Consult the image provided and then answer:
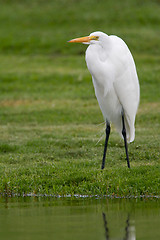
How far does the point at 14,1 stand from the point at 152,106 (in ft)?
76.8

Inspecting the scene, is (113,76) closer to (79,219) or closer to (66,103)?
(79,219)

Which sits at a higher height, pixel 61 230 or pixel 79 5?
pixel 79 5

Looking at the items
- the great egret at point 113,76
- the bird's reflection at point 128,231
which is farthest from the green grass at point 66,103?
the bird's reflection at point 128,231

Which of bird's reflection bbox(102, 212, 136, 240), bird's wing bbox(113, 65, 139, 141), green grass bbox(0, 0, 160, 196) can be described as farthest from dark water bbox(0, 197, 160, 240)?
bird's wing bbox(113, 65, 139, 141)

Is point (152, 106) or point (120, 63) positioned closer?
point (120, 63)

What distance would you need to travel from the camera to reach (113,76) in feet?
27.4

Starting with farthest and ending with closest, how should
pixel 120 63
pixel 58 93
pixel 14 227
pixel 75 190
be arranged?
pixel 58 93 < pixel 120 63 < pixel 75 190 < pixel 14 227

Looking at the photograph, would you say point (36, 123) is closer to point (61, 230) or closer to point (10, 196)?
point (10, 196)

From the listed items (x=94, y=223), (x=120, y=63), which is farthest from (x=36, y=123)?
(x=94, y=223)

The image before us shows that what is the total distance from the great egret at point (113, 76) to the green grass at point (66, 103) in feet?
3.21

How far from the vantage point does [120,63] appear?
8375 millimetres

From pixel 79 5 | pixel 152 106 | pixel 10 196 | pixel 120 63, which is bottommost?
pixel 10 196

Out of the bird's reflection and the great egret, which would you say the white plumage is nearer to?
the great egret

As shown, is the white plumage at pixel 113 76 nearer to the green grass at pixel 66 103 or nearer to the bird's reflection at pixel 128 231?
the green grass at pixel 66 103
